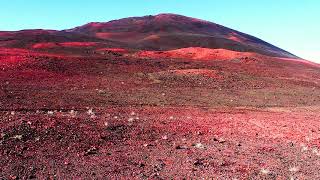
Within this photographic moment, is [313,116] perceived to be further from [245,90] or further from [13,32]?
[13,32]

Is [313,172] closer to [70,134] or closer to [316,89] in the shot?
[70,134]

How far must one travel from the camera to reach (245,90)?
3366 centimetres

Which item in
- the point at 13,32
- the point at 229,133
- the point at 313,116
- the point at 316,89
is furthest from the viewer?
the point at 13,32

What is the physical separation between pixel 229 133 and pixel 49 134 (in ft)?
22.5

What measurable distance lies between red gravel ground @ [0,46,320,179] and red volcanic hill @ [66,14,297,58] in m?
Result: 28.7

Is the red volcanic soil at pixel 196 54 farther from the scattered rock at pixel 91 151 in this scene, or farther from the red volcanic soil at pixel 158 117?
the scattered rock at pixel 91 151

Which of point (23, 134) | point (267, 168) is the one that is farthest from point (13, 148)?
point (267, 168)

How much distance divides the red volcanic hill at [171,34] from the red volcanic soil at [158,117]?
816 inches

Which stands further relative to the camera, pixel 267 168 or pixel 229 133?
pixel 229 133

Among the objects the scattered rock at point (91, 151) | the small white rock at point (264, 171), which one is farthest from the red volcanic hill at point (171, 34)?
the small white rock at point (264, 171)

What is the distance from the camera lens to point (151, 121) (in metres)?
18.0

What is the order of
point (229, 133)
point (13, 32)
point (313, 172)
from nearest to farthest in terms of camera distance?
point (313, 172)
point (229, 133)
point (13, 32)

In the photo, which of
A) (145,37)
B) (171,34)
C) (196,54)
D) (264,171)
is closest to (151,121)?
(264,171)

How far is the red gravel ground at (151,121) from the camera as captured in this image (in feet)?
39.0
